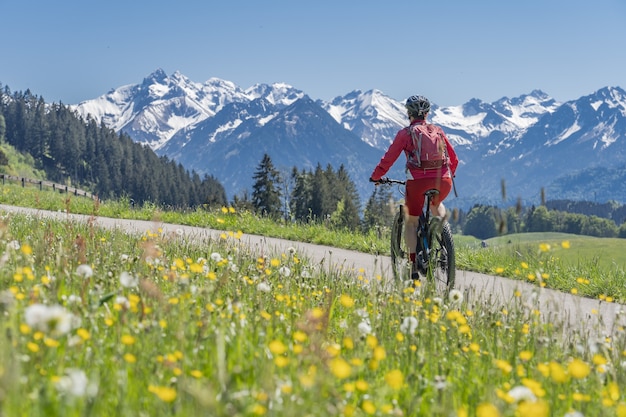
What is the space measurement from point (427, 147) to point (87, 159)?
187746 mm

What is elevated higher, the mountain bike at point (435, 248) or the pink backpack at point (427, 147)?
the pink backpack at point (427, 147)

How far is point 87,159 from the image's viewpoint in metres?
183

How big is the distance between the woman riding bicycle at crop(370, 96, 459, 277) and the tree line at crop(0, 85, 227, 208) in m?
164

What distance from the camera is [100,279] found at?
4.82m

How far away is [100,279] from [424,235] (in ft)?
15.4

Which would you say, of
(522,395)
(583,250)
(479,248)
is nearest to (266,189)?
(583,250)

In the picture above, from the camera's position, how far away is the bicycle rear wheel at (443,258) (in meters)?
8.09

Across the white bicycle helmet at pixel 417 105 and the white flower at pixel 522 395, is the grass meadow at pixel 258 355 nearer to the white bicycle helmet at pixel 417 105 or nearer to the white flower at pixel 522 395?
the white flower at pixel 522 395

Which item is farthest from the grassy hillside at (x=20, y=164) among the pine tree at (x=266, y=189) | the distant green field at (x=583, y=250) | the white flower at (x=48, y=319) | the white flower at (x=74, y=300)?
the white flower at (x=48, y=319)

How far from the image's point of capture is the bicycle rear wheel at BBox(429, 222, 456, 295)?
809cm

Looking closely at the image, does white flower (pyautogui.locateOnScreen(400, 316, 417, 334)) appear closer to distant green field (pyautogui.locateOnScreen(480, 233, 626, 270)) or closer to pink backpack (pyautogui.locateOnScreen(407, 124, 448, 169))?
distant green field (pyautogui.locateOnScreen(480, 233, 626, 270))

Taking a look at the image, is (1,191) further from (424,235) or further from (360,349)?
(360,349)

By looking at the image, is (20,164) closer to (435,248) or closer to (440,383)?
(435,248)

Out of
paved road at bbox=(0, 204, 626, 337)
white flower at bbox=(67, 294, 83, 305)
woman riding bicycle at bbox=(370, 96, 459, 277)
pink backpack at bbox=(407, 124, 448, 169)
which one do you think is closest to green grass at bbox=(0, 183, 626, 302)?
paved road at bbox=(0, 204, 626, 337)
